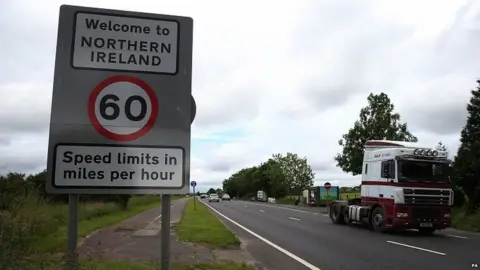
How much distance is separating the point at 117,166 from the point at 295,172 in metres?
98.1

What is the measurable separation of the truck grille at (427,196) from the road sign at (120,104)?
16.8 meters

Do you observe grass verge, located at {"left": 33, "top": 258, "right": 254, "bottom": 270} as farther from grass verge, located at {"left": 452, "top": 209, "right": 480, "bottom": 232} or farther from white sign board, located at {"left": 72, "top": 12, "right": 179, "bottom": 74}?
grass verge, located at {"left": 452, "top": 209, "right": 480, "bottom": 232}

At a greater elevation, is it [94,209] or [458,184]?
[458,184]

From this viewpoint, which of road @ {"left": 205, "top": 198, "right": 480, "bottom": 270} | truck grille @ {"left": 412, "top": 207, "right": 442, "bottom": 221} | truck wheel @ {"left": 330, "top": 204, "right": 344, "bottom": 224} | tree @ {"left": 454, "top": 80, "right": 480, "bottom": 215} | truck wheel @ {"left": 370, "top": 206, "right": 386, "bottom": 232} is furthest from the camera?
tree @ {"left": 454, "top": 80, "right": 480, "bottom": 215}

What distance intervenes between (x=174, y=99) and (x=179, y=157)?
1.37ft

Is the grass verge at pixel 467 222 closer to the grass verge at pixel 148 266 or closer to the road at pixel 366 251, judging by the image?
the road at pixel 366 251

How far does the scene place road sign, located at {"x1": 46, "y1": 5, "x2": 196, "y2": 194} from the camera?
327cm

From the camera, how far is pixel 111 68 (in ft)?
11.1

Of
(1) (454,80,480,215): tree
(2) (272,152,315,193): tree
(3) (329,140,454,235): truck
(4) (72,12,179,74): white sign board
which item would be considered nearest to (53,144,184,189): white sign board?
(4) (72,12,179,74): white sign board

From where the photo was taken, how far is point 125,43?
343 cm

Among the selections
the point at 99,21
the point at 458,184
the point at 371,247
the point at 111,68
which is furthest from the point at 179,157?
the point at 458,184

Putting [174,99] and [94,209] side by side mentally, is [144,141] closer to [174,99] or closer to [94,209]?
[174,99]

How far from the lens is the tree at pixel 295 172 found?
98.8 m

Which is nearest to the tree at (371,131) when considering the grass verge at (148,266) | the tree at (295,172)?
the grass verge at (148,266)
